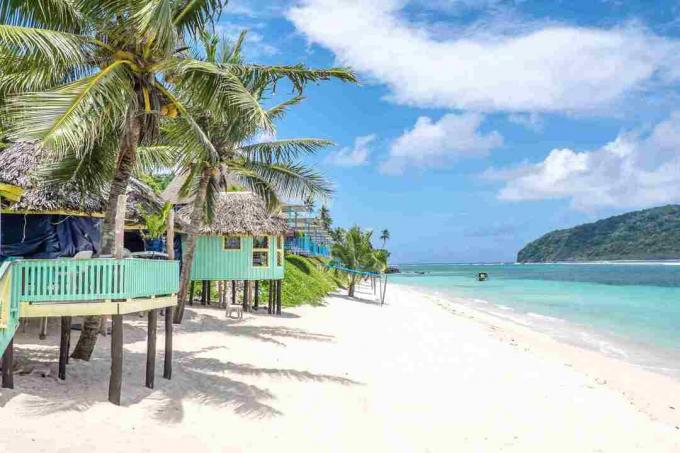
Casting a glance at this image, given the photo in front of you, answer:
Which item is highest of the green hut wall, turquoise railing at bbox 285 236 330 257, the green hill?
the green hill

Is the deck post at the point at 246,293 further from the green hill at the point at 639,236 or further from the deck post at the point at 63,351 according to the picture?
the green hill at the point at 639,236

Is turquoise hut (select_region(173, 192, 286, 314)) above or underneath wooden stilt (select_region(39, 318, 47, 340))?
above

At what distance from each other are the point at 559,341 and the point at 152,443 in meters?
17.8

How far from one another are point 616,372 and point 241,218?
1192 cm

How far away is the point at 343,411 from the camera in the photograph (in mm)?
9656

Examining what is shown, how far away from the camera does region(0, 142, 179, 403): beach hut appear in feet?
26.5

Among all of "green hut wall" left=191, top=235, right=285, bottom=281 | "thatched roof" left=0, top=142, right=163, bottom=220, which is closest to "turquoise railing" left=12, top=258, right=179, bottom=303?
"thatched roof" left=0, top=142, right=163, bottom=220

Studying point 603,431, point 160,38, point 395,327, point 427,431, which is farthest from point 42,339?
point 395,327

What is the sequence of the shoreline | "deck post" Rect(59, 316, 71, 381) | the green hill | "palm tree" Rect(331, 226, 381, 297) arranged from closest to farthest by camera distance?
"deck post" Rect(59, 316, 71, 381), the shoreline, "palm tree" Rect(331, 226, 381, 297), the green hill

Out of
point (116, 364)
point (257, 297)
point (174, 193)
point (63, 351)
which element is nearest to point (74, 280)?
point (116, 364)

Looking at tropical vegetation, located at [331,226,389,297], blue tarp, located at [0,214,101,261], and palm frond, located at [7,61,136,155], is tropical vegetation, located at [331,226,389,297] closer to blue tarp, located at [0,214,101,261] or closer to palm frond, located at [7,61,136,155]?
blue tarp, located at [0,214,101,261]

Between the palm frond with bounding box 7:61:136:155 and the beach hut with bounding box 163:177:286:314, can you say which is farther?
the beach hut with bounding box 163:177:286:314

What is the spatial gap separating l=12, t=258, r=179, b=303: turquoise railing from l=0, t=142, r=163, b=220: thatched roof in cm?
382

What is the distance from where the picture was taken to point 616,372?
15391 millimetres
